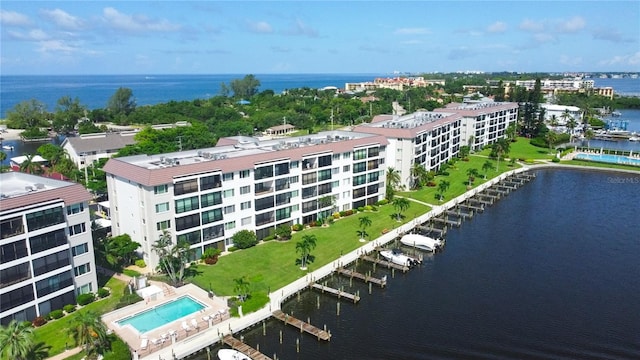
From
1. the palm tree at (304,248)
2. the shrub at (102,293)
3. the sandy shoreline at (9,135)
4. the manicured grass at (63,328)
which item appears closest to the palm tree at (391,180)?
the palm tree at (304,248)

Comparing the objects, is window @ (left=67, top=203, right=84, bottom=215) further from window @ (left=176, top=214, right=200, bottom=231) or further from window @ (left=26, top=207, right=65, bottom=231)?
window @ (left=176, top=214, right=200, bottom=231)

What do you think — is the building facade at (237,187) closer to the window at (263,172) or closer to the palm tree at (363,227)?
the window at (263,172)

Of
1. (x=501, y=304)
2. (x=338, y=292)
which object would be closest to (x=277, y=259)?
(x=338, y=292)

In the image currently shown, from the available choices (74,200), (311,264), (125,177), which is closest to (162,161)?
(125,177)

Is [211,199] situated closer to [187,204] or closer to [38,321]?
[187,204]

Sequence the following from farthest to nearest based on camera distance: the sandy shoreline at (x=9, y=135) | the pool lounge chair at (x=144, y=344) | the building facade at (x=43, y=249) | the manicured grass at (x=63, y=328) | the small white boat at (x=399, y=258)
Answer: the sandy shoreline at (x=9, y=135) → the small white boat at (x=399, y=258) → the building facade at (x=43, y=249) → the manicured grass at (x=63, y=328) → the pool lounge chair at (x=144, y=344)

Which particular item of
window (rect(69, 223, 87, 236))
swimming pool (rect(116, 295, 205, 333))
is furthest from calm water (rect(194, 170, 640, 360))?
window (rect(69, 223, 87, 236))
